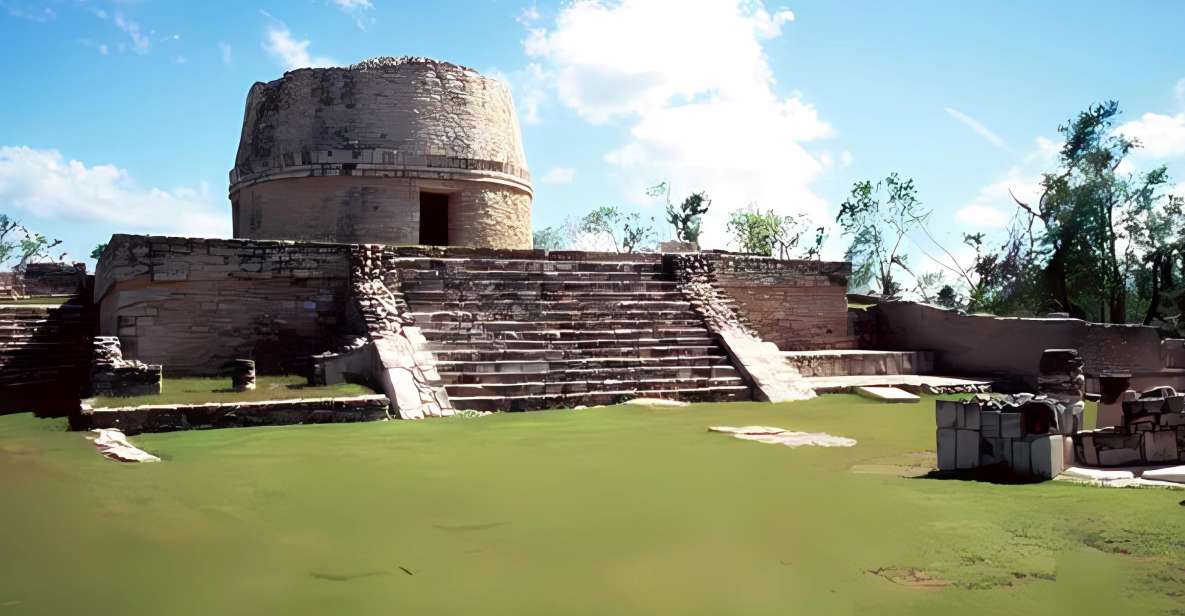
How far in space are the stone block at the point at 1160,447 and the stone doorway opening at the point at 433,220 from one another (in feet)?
37.5

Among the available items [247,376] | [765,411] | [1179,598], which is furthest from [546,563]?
[247,376]

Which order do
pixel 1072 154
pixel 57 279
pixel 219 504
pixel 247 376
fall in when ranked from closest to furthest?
pixel 219 504 < pixel 247 376 < pixel 57 279 < pixel 1072 154

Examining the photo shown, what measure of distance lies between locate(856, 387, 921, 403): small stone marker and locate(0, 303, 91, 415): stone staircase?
8269 mm

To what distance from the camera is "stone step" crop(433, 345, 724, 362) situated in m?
9.32

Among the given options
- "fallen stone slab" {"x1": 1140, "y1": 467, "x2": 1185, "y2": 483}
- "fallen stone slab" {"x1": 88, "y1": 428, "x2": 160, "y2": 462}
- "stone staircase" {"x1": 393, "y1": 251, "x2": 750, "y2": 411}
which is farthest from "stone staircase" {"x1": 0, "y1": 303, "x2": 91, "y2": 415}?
"fallen stone slab" {"x1": 1140, "y1": 467, "x2": 1185, "y2": 483}

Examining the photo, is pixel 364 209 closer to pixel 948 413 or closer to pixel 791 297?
pixel 791 297

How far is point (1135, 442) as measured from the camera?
501cm

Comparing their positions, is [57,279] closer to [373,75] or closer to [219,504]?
[373,75]

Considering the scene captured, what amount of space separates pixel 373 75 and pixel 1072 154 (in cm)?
1757

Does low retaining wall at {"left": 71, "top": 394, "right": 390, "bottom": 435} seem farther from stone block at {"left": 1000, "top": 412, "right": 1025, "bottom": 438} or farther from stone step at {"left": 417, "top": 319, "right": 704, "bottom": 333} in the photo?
stone block at {"left": 1000, "top": 412, "right": 1025, "bottom": 438}

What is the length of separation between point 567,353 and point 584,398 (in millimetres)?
864

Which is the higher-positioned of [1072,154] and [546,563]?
[1072,154]

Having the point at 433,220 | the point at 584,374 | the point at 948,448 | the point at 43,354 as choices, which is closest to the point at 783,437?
the point at 948,448

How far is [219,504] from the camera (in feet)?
14.2
